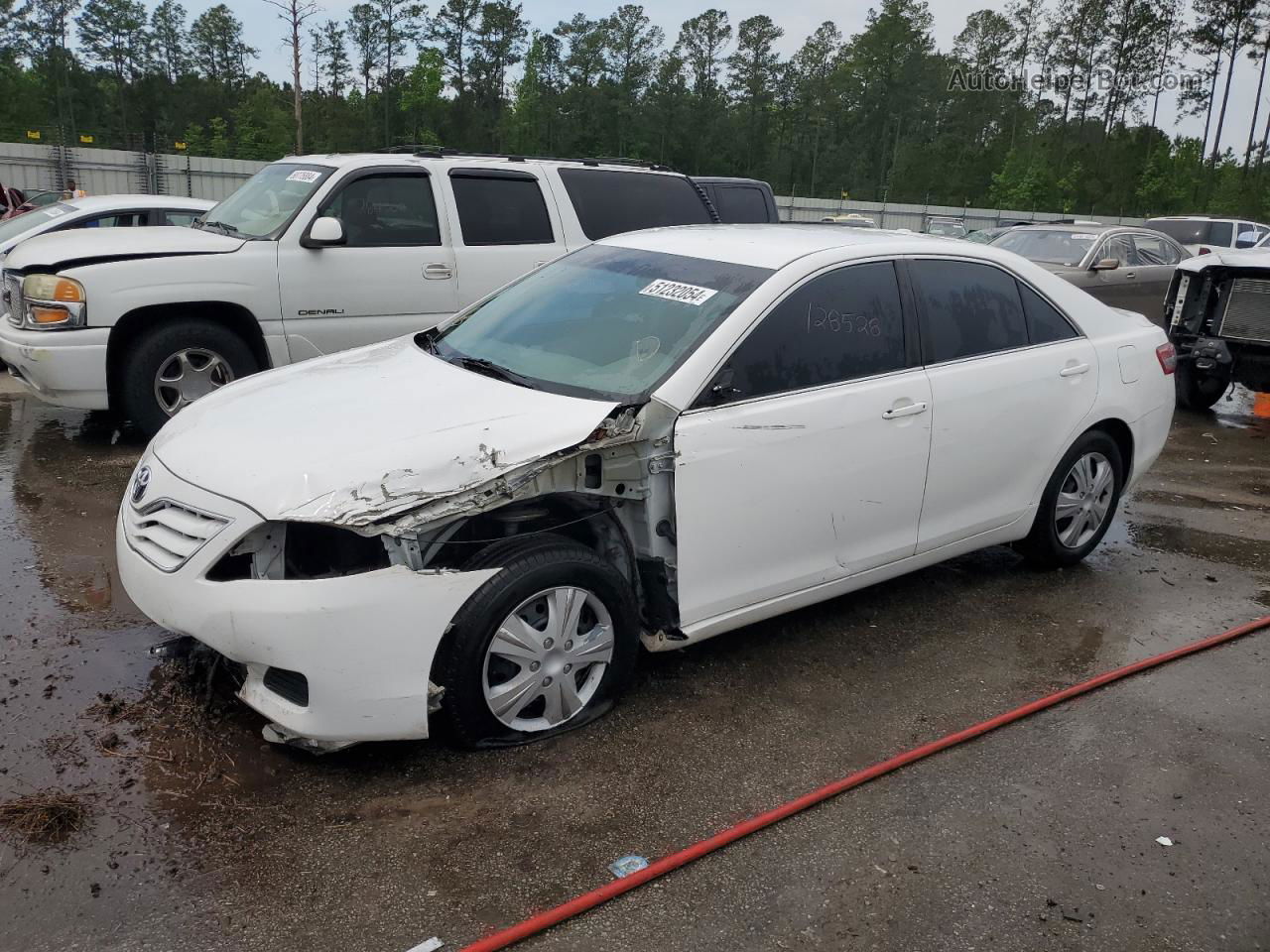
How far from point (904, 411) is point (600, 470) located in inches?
53.1

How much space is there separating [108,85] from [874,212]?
54.2 m

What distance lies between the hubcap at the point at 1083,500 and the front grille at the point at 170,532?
3.77 metres

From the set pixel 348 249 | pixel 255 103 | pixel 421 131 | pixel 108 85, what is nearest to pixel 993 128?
pixel 421 131

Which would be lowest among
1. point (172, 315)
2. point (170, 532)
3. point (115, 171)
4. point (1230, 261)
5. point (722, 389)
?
point (170, 532)

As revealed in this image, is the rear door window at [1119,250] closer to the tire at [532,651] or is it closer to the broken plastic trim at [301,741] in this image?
the tire at [532,651]

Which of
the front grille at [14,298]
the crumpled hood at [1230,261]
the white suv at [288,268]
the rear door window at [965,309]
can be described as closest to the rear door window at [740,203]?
the white suv at [288,268]

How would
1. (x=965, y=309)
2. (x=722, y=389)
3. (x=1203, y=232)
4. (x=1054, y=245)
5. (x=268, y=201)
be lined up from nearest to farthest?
(x=722, y=389) → (x=965, y=309) → (x=268, y=201) → (x=1054, y=245) → (x=1203, y=232)

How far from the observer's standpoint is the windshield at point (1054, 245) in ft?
41.8

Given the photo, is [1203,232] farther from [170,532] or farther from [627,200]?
[170,532]

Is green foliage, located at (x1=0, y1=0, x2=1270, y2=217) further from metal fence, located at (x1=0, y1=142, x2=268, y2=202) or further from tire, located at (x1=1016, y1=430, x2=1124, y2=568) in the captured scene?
tire, located at (x1=1016, y1=430, x2=1124, y2=568)

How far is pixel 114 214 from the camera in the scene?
9.56m

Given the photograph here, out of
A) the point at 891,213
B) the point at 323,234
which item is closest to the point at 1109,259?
the point at 323,234

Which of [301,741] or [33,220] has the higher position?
[33,220]

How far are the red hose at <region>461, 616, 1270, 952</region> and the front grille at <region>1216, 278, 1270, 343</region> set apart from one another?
5.43 metres
